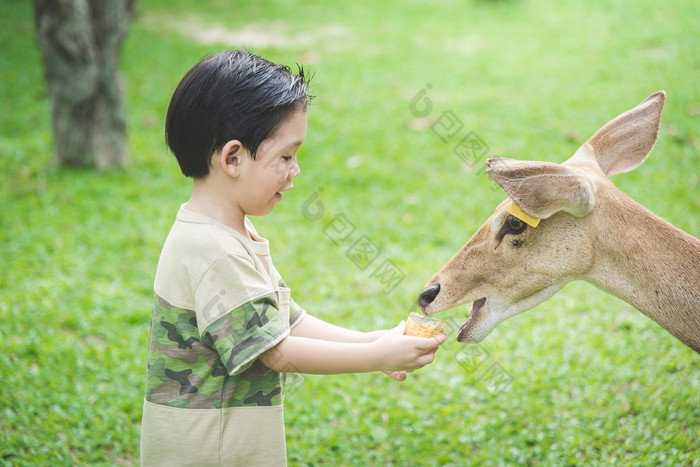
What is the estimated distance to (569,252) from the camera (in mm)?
2541

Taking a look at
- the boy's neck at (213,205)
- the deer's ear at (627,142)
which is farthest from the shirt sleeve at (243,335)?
the deer's ear at (627,142)

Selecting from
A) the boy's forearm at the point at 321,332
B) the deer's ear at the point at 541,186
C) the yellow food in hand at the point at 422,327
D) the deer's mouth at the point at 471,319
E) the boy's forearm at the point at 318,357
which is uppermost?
the deer's ear at the point at 541,186

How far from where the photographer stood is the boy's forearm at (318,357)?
6.66ft

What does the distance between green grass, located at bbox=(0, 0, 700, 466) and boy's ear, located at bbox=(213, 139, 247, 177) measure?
2.03 metres

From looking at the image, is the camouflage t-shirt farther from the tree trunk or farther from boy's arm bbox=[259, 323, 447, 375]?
the tree trunk

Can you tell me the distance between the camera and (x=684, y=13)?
12.2 metres

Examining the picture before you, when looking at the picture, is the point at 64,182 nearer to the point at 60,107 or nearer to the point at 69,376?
the point at 60,107

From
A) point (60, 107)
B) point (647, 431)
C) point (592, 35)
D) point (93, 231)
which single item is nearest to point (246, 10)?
point (592, 35)

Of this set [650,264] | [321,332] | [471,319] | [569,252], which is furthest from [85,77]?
[650,264]

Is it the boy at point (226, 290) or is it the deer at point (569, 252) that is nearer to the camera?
the boy at point (226, 290)

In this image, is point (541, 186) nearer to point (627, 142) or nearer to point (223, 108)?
point (627, 142)

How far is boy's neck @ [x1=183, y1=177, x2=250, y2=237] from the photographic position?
213cm

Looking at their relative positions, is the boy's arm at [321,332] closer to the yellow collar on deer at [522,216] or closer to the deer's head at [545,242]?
the deer's head at [545,242]

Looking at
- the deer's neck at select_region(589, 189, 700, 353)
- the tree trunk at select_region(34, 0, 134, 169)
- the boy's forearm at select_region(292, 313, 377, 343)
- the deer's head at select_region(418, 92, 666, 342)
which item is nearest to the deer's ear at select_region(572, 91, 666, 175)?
the deer's head at select_region(418, 92, 666, 342)
